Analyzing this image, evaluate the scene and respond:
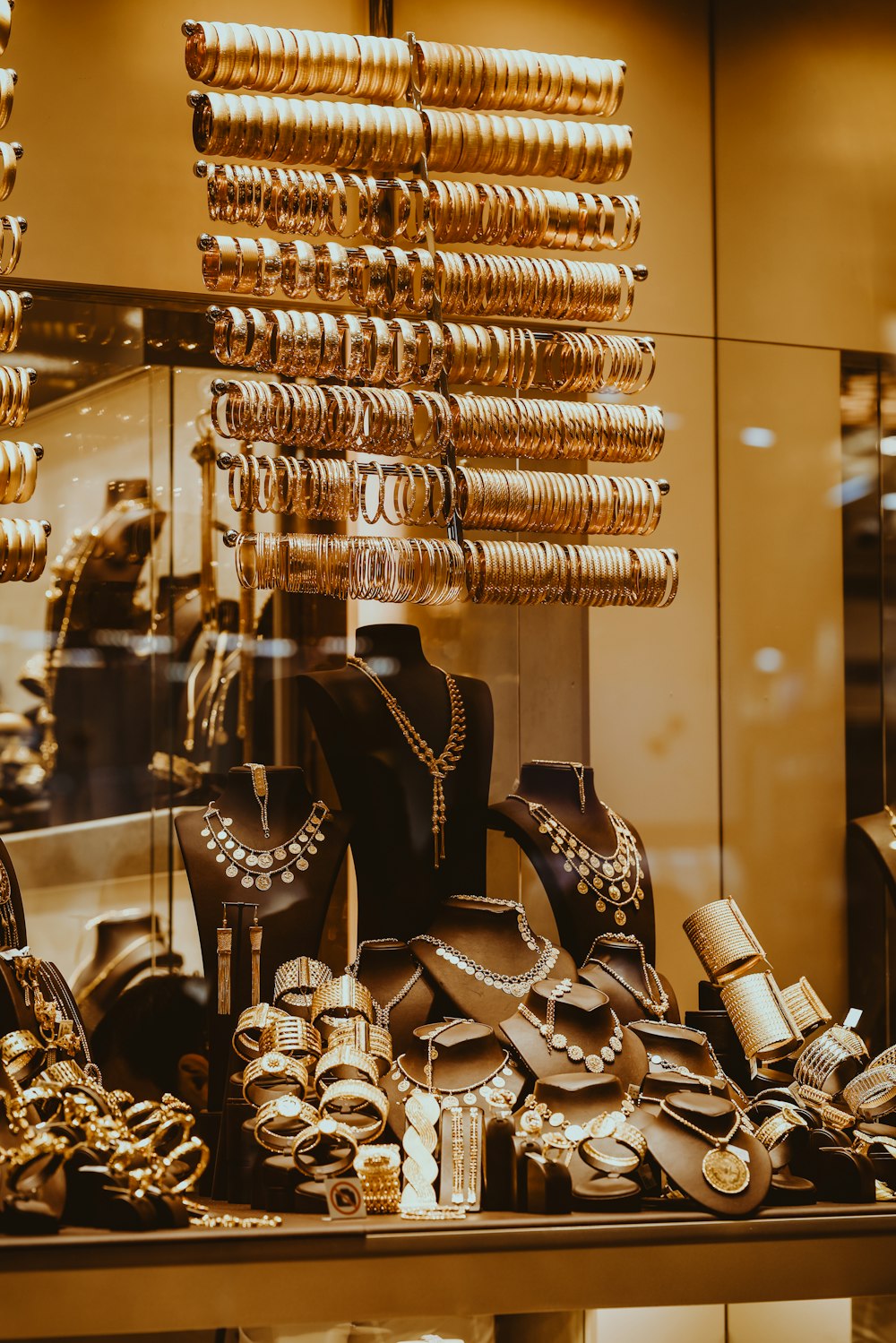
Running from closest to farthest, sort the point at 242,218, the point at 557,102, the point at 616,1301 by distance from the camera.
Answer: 1. the point at 616,1301
2. the point at 242,218
3. the point at 557,102

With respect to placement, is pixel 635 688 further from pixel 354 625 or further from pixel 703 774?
pixel 354 625

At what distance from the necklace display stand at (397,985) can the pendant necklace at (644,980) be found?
243mm

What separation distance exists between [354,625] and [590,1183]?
118 centimetres

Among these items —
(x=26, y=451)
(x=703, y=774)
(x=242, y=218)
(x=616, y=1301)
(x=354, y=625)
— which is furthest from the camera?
(x=703, y=774)

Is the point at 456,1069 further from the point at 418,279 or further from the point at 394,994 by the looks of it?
the point at 418,279

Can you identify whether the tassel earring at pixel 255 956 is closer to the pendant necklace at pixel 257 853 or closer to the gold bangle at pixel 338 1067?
the pendant necklace at pixel 257 853

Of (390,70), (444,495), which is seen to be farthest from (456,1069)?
(390,70)

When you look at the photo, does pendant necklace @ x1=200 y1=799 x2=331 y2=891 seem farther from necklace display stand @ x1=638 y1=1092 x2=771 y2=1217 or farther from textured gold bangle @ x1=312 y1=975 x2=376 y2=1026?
necklace display stand @ x1=638 y1=1092 x2=771 y2=1217

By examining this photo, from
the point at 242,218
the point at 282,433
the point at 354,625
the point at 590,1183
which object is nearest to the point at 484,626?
the point at 354,625

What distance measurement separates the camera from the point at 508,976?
1.82 m

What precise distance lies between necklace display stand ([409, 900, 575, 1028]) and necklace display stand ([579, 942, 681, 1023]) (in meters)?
0.04

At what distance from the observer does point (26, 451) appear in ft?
5.68

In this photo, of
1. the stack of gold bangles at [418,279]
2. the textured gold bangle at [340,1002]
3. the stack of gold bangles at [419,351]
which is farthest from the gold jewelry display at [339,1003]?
the stack of gold bangles at [418,279]

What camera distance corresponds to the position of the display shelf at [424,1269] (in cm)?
139
